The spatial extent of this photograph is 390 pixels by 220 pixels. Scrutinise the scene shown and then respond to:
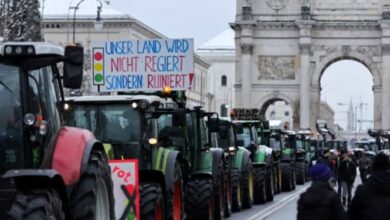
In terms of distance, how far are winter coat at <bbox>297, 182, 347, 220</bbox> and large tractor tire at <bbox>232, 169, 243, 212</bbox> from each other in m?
17.3

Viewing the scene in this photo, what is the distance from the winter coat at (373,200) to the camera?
10461 millimetres

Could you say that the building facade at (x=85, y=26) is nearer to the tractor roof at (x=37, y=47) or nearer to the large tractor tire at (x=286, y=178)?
the large tractor tire at (x=286, y=178)

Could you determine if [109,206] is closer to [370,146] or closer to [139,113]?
[139,113]

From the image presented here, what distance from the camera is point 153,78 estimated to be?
23828mm

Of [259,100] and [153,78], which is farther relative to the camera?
[259,100]

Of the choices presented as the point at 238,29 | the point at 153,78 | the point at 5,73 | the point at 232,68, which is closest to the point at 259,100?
the point at 238,29

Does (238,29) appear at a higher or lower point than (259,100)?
higher

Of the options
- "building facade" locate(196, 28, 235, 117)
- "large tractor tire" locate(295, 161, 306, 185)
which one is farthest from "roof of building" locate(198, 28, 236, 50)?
"large tractor tire" locate(295, 161, 306, 185)

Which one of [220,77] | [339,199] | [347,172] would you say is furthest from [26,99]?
[220,77]

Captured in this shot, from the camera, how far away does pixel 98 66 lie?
2375cm

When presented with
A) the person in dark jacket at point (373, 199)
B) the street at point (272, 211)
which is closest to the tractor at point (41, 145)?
the person in dark jacket at point (373, 199)

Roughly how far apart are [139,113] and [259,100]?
8315cm

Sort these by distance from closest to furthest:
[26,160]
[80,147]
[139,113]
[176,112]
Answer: [26,160]
[80,147]
[139,113]
[176,112]

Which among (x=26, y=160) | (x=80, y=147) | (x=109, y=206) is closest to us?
(x=26, y=160)
